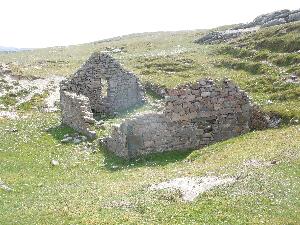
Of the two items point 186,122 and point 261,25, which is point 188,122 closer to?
point 186,122

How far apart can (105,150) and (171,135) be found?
4.64 m

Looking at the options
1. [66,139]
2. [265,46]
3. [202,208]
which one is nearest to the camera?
[202,208]

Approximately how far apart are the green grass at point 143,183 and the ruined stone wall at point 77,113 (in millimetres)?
2918

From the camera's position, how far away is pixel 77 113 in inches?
1510

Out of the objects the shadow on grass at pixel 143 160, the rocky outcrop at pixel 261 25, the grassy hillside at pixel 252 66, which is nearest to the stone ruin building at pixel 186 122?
Result: the shadow on grass at pixel 143 160

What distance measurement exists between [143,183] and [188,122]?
1075 centimetres

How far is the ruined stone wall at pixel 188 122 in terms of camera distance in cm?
3180

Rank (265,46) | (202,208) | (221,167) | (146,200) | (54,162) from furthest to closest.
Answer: (265,46) → (54,162) → (221,167) → (146,200) → (202,208)

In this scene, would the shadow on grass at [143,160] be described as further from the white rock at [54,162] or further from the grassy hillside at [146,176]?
the white rock at [54,162]

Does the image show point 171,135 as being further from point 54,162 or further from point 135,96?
point 135,96

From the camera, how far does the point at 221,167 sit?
23.8 meters

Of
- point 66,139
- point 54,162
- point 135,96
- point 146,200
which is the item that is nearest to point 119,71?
point 135,96

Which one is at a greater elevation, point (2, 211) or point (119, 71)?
point (119, 71)

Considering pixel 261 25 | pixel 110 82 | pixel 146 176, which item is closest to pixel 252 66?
pixel 110 82
